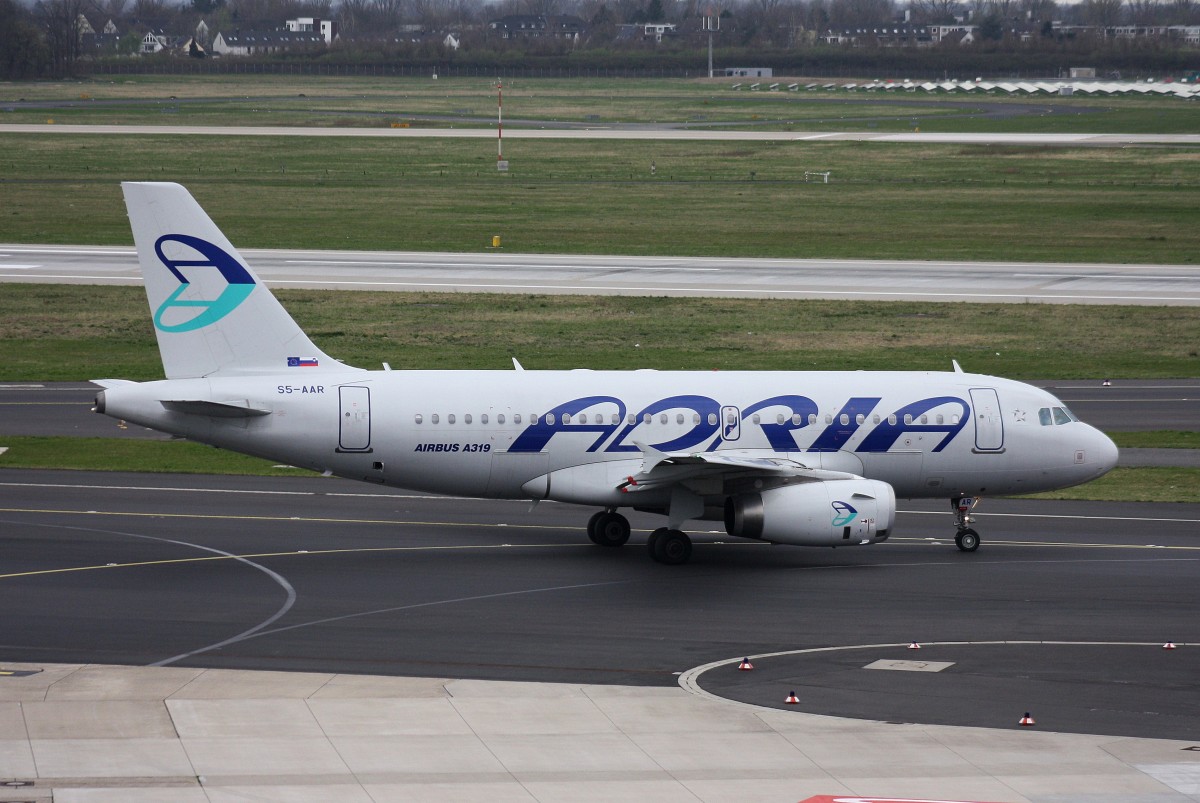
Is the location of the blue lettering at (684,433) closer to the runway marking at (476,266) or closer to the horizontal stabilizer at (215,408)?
the horizontal stabilizer at (215,408)

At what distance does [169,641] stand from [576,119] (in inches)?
5833

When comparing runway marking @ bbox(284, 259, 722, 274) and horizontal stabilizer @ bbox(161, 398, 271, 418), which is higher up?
horizontal stabilizer @ bbox(161, 398, 271, 418)

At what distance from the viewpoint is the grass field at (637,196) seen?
296ft

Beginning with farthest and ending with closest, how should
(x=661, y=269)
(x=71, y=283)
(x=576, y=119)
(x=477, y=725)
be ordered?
(x=576, y=119), (x=661, y=269), (x=71, y=283), (x=477, y=725)

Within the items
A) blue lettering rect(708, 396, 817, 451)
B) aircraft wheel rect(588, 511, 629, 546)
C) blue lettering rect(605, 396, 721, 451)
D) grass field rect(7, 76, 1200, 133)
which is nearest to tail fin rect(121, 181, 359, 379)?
blue lettering rect(605, 396, 721, 451)

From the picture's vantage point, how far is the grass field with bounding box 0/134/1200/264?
3553 inches

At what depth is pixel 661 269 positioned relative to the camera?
80.8 meters

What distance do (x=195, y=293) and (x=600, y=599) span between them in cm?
1152

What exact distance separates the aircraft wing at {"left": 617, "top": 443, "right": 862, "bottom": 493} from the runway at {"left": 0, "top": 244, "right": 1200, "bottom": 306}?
38507 mm

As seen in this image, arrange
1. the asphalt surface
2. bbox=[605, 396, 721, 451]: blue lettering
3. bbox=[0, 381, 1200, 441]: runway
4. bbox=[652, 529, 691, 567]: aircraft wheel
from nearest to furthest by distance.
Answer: the asphalt surface < bbox=[652, 529, 691, 567]: aircraft wheel < bbox=[605, 396, 721, 451]: blue lettering < bbox=[0, 381, 1200, 441]: runway

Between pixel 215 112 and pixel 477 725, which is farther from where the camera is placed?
pixel 215 112

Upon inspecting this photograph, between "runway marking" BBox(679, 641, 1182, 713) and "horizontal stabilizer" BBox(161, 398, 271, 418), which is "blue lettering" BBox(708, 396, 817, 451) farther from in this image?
"horizontal stabilizer" BBox(161, 398, 271, 418)

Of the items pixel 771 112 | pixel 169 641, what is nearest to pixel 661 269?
pixel 169 641

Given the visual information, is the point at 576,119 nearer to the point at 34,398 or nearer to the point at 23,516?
the point at 34,398
